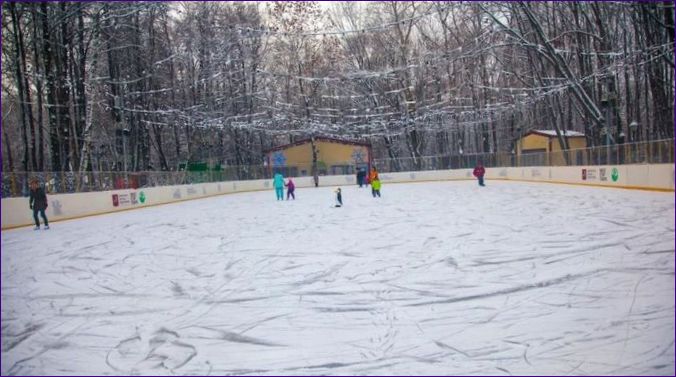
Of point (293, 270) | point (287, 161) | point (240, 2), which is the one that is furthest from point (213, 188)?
point (293, 270)

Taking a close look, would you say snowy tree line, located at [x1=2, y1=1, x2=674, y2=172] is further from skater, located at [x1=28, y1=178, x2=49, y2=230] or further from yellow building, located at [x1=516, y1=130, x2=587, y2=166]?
skater, located at [x1=28, y1=178, x2=49, y2=230]

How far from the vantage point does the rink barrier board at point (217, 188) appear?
12.1 meters

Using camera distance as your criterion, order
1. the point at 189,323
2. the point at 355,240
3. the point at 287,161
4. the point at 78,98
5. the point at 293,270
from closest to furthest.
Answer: the point at 189,323
the point at 293,270
the point at 355,240
the point at 78,98
the point at 287,161

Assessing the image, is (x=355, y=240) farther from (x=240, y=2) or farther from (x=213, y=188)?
(x=240, y=2)

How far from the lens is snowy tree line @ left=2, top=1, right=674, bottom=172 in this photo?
44.6ft

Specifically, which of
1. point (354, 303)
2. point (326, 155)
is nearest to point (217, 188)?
point (326, 155)

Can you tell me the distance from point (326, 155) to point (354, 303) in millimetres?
33994

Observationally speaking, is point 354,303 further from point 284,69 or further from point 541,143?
point 541,143

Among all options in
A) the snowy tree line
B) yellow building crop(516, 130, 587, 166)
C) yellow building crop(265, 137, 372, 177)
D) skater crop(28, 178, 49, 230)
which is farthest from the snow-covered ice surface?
yellow building crop(265, 137, 372, 177)

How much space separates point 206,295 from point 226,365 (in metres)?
2.01

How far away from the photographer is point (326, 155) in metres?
38.5

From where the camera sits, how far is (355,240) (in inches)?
344

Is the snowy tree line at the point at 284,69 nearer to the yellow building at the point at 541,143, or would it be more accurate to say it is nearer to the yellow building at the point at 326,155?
the yellow building at the point at 541,143

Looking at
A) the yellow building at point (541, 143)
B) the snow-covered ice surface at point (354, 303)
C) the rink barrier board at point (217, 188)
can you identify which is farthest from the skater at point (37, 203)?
the yellow building at point (541, 143)
